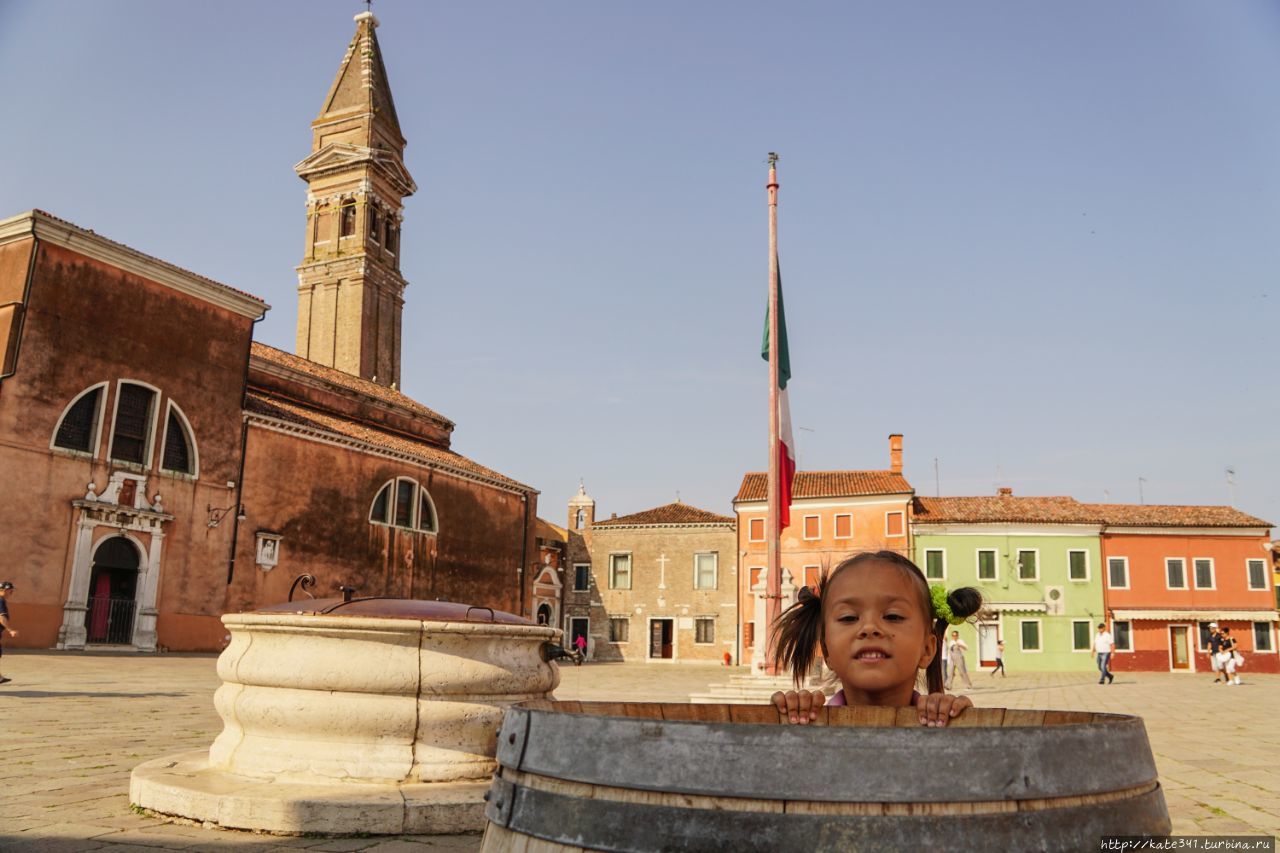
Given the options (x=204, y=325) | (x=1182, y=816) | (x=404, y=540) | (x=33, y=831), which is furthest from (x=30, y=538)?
(x=1182, y=816)

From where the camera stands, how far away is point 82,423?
2208 centimetres

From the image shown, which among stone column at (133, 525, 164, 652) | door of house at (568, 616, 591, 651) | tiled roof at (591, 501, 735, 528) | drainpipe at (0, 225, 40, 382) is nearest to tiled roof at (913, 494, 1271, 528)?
tiled roof at (591, 501, 735, 528)

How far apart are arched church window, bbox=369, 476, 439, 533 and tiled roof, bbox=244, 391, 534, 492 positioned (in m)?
1.05

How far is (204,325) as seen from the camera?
2523 centimetres

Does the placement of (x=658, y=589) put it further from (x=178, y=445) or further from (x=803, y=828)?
(x=803, y=828)

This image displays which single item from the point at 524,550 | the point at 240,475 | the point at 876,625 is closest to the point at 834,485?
the point at 524,550

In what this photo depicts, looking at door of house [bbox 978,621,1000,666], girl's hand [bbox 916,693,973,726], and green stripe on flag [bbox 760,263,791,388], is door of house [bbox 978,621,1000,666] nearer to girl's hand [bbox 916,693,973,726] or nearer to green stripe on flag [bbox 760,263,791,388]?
green stripe on flag [bbox 760,263,791,388]

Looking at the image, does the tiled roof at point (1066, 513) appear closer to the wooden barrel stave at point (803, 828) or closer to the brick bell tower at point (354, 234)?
the brick bell tower at point (354, 234)

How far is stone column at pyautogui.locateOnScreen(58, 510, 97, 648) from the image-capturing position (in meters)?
20.7

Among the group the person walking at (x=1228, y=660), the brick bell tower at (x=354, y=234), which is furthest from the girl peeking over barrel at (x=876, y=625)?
the brick bell tower at (x=354, y=234)

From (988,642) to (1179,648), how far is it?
A: 722cm

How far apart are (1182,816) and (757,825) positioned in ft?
17.5

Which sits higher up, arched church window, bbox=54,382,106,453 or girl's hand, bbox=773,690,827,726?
arched church window, bbox=54,382,106,453

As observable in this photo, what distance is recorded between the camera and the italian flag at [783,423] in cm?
1619
